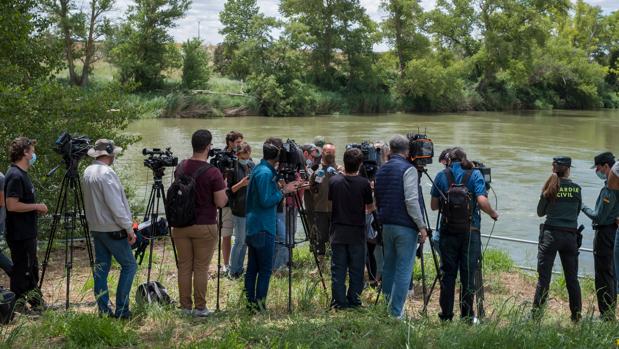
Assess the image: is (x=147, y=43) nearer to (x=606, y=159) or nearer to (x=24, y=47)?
(x=24, y=47)

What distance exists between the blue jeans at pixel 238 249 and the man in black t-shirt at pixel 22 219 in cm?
205

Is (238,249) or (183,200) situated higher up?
(183,200)

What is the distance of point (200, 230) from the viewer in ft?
16.9

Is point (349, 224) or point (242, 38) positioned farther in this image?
point (242, 38)

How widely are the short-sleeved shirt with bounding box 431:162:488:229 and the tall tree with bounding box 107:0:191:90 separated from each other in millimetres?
36169

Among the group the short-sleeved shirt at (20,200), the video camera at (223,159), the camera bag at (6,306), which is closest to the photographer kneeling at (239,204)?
the video camera at (223,159)

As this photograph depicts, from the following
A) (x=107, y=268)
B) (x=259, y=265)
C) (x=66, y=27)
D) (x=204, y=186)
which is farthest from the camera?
(x=66, y=27)

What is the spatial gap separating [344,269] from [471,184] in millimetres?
1322

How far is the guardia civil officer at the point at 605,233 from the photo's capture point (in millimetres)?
6195

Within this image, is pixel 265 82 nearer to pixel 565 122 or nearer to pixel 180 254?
pixel 565 122

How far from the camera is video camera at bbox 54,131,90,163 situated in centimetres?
541

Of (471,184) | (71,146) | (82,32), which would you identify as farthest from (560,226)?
(82,32)

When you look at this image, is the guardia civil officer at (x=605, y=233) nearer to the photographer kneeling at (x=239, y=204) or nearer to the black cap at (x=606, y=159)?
the black cap at (x=606, y=159)

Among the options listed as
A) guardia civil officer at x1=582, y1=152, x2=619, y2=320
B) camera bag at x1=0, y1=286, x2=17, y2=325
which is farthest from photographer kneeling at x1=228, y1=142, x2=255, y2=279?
guardia civil officer at x1=582, y1=152, x2=619, y2=320
